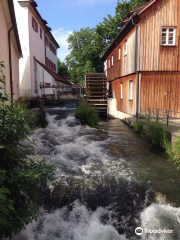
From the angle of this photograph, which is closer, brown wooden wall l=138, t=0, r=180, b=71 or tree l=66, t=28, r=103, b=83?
brown wooden wall l=138, t=0, r=180, b=71

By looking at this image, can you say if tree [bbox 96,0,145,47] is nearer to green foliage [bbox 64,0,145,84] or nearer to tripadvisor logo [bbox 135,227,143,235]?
green foliage [bbox 64,0,145,84]

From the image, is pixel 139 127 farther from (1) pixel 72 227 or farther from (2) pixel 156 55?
(1) pixel 72 227

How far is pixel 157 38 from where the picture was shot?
10.3 meters

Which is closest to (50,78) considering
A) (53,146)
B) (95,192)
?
(53,146)

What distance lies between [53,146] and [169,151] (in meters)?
3.83

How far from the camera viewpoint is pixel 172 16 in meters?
10.2

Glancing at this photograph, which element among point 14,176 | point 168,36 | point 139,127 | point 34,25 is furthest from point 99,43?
point 14,176

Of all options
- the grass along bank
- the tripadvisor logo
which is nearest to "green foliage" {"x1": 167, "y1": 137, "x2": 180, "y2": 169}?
the grass along bank

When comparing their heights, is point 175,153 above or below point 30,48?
below

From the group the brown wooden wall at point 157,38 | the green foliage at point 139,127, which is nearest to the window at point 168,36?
the brown wooden wall at point 157,38

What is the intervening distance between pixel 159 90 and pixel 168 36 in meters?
2.67

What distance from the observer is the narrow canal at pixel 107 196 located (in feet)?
11.3

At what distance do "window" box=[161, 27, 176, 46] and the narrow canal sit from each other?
6.09 m

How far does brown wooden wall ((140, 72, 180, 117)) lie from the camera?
10531mm
